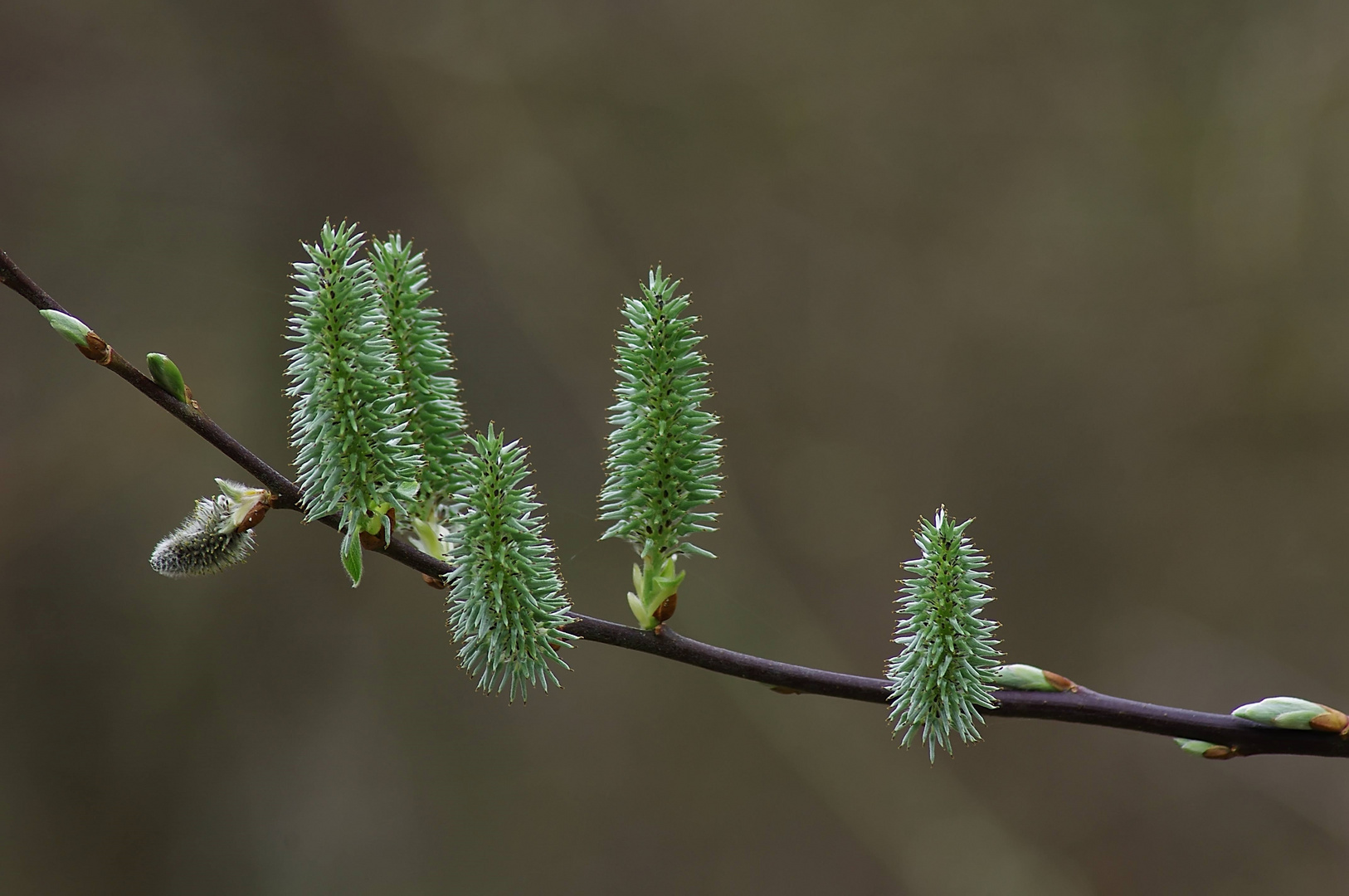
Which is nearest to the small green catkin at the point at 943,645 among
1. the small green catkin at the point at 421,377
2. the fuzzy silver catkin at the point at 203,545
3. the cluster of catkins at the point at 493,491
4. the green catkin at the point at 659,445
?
the cluster of catkins at the point at 493,491

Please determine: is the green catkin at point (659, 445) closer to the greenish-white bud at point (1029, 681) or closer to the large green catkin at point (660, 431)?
the large green catkin at point (660, 431)

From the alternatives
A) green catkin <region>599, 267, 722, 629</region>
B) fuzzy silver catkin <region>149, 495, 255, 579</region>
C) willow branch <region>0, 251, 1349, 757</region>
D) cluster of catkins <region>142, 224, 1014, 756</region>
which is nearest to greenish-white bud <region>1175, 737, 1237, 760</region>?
willow branch <region>0, 251, 1349, 757</region>

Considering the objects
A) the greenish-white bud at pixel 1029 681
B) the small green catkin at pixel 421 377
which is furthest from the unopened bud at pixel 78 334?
the greenish-white bud at pixel 1029 681

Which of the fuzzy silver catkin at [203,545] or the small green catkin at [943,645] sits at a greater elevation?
the small green catkin at [943,645]

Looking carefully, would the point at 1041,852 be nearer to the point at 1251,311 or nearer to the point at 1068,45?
the point at 1251,311

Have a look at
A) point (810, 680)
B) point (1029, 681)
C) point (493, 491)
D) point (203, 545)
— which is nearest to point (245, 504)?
point (203, 545)

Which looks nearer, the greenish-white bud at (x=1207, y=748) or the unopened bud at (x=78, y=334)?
the unopened bud at (x=78, y=334)

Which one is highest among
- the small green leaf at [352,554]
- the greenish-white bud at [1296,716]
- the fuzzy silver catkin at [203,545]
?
the greenish-white bud at [1296,716]
